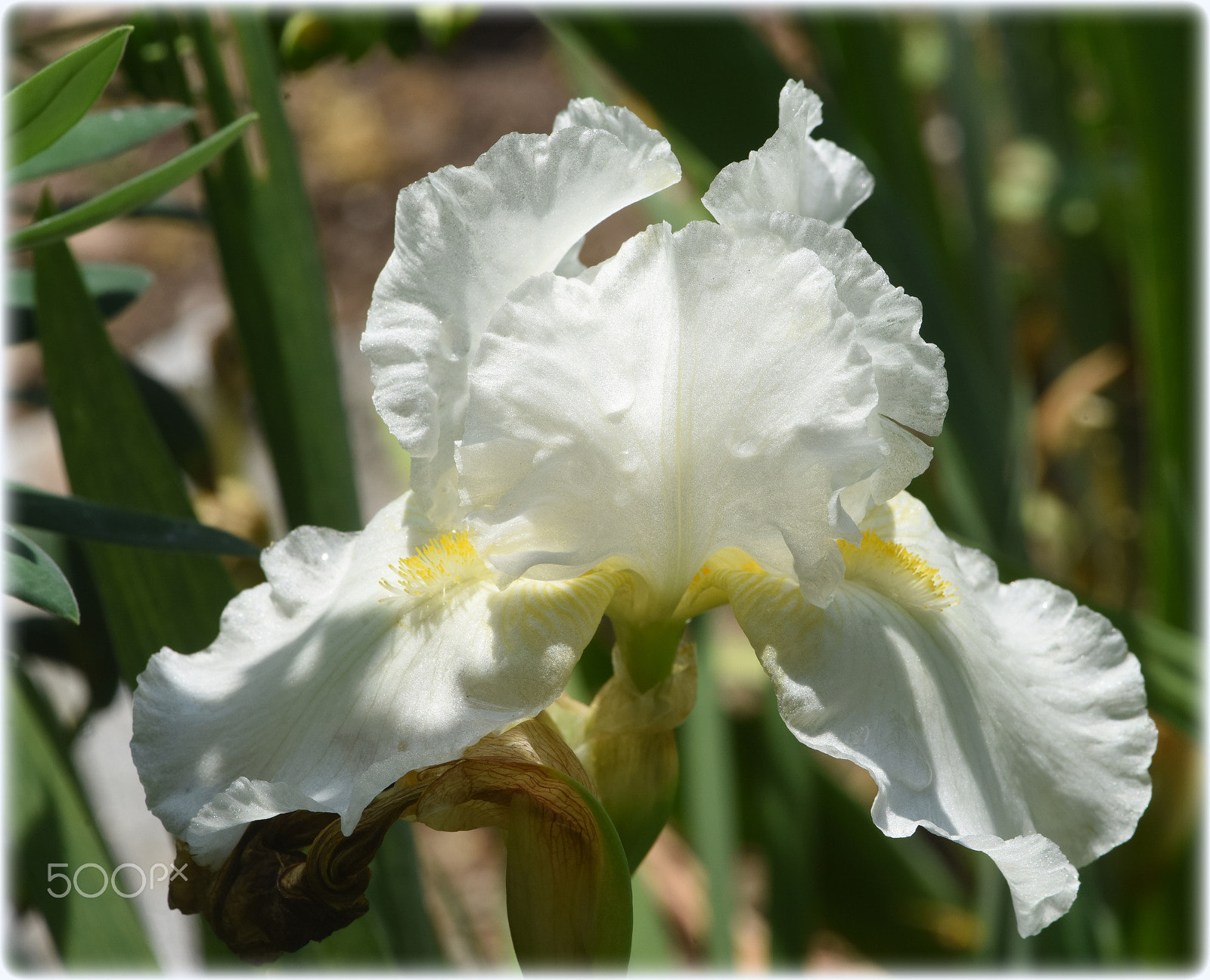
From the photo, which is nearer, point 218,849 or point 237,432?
point 218,849

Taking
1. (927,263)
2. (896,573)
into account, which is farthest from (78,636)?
(927,263)

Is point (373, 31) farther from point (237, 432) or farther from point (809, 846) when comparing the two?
point (809, 846)

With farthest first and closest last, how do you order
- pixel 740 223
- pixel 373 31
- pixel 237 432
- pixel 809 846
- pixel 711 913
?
pixel 809 846 < pixel 237 432 < pixel 711 913 < pixel 373 31 < pixel 740 223

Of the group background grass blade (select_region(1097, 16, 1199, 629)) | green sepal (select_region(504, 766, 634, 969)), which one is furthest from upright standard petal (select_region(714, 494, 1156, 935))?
background grass blade (select_region(1097, 16, 1199, 629))

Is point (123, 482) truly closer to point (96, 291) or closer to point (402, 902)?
point (96, 291)

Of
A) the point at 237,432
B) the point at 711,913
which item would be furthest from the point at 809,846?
the point at 237,432

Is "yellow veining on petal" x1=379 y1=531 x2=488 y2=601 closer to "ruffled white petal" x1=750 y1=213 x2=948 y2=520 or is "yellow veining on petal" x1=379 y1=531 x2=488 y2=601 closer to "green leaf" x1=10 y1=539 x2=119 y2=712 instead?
"ruffled white petal" x1=750 y1=213 x2=948 y2=520

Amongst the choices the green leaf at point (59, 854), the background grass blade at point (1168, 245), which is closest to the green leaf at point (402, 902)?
the green leaf at point (59, 854)

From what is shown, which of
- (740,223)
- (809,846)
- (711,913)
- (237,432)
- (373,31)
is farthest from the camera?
(809,846)
